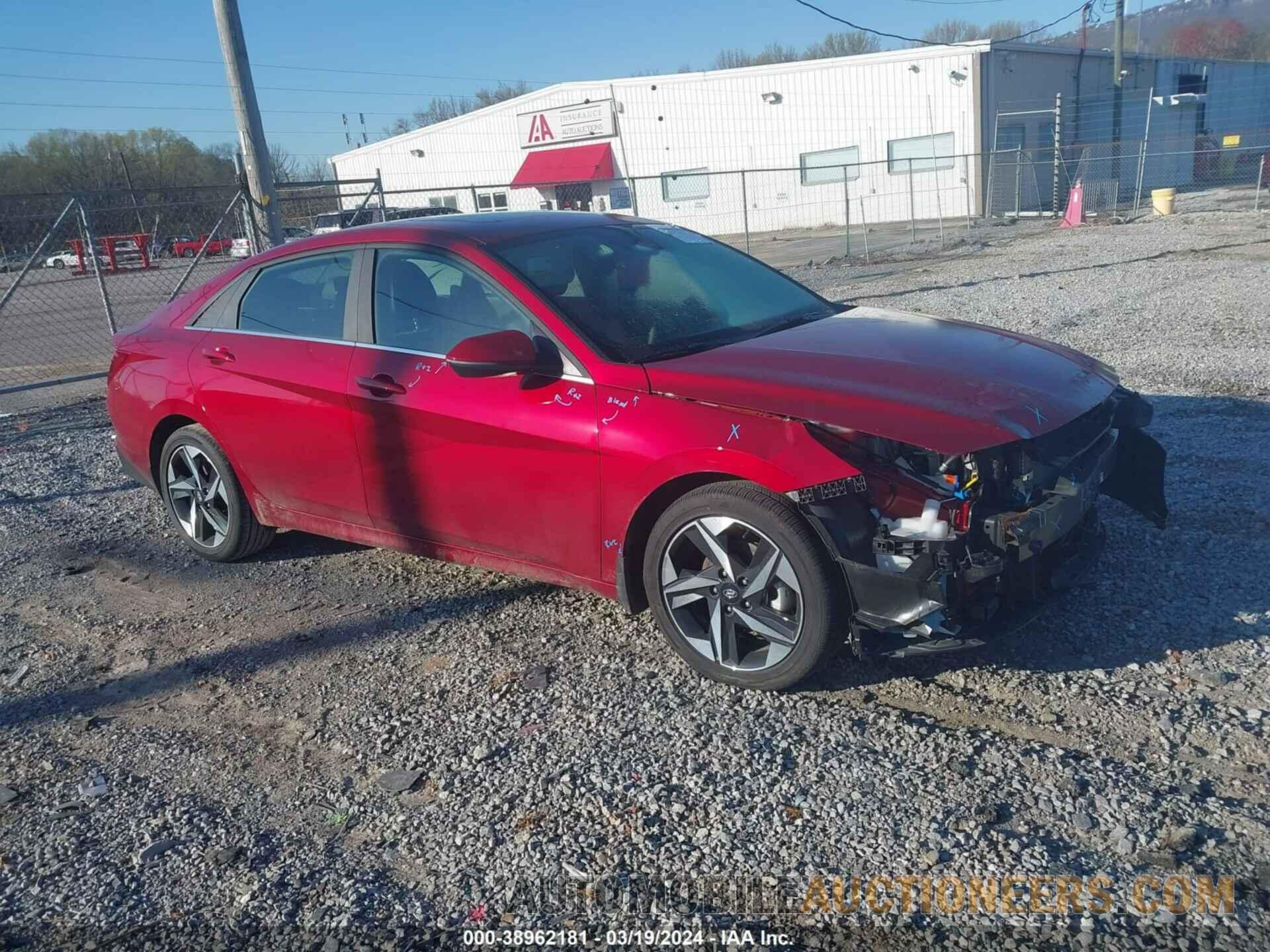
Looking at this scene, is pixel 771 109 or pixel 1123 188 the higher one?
pixel 771 109

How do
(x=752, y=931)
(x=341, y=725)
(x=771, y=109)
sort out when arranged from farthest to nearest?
(x=771, y=109) < (x=341, y=725) < (x=752, y=931)

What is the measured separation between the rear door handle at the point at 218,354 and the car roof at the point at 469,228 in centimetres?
58

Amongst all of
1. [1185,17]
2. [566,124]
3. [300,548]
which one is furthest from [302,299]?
[1185,17]

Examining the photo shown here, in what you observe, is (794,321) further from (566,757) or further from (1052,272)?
(1052,272)

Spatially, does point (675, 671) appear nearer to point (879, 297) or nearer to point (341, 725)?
point (341, 725)

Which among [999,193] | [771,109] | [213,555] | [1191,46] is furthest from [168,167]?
[1191,46]

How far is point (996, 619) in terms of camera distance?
3453 millimetres

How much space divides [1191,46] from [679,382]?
3380 inches

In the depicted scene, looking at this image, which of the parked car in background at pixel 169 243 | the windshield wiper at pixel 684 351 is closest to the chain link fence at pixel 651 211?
the parked car in background at pixel 169 243

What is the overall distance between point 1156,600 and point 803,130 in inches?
1278

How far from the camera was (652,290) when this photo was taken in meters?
4.41

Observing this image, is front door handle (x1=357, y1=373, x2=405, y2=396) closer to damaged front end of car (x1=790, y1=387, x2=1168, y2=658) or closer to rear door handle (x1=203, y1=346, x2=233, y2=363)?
rear door handle (x1=203, y1=346, x2=233, y2=363)

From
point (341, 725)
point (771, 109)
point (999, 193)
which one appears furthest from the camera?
point (771, 109)

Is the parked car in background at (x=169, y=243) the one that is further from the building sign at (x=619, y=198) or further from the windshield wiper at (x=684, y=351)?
the building sign at (x=619, y=198)
